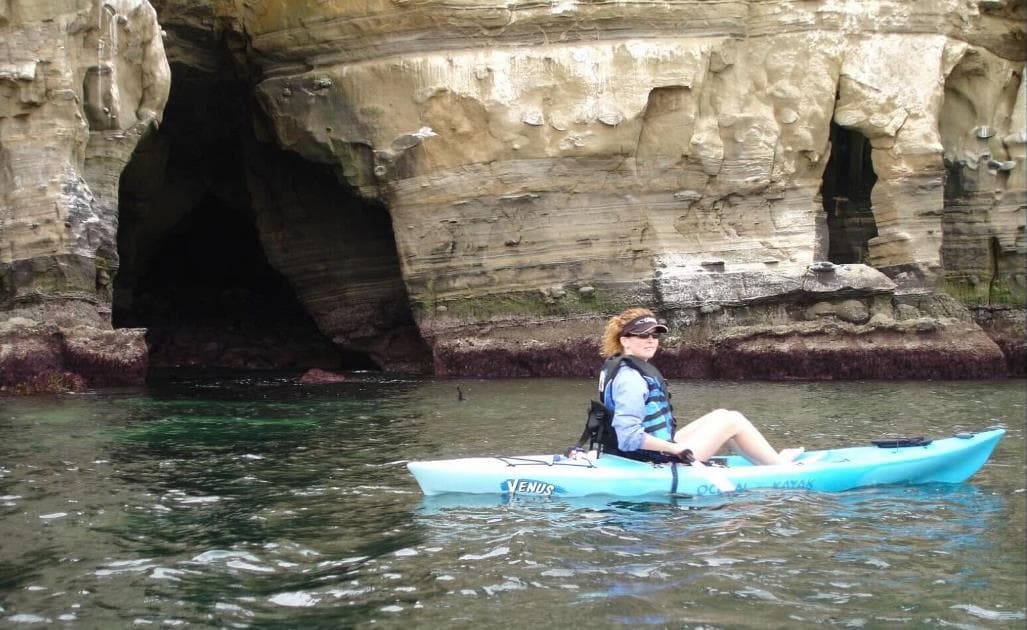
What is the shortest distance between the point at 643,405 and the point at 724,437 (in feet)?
2.40

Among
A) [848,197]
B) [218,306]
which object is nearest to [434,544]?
[848,197]

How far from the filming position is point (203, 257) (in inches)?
1053

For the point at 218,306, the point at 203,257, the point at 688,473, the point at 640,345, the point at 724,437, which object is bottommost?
the point at 688,473

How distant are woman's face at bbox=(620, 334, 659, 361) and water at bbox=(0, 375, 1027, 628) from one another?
903mm

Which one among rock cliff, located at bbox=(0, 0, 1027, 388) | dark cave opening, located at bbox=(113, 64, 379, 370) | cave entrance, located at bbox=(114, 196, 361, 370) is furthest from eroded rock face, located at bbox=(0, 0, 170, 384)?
cave entrance, located at bbox=(114, 196, 361, 370)

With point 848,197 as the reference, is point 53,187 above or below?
below

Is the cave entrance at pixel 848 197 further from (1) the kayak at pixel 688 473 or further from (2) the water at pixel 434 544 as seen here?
(1) the kayak at pixel 688 473

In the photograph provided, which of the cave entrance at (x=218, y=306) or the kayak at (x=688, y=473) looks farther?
the cave entrance at (x=218, y=306)

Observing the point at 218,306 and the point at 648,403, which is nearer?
the point at 648,403

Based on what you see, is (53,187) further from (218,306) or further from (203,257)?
(203,257)

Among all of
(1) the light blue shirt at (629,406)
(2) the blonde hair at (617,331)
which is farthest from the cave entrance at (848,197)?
(1) the light blue shirt at (629,406)

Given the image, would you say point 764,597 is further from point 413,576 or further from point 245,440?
point 245,440

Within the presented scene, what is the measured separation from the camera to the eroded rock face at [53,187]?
44.2 feet

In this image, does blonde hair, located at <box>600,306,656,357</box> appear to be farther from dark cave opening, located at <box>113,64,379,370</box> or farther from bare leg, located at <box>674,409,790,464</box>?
dark cave opening, located at <box>113,64,379,370</box>
